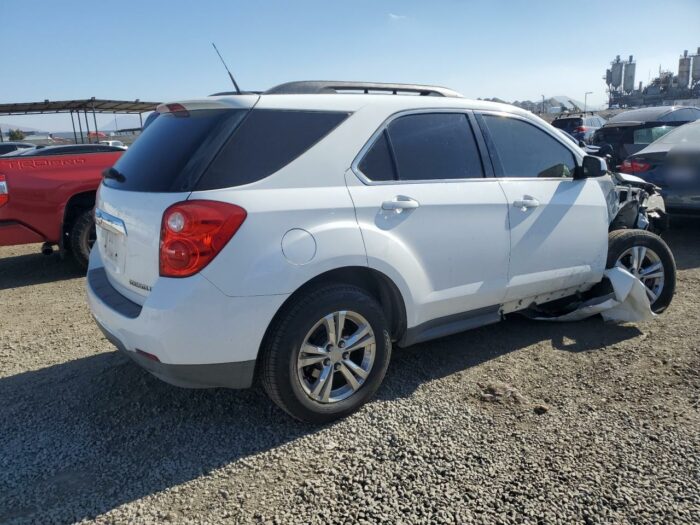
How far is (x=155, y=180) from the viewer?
2.76m

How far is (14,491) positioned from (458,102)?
10.6ft

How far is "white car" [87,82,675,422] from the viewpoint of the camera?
2.55 metres

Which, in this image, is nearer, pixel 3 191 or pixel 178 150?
pixel 178 150

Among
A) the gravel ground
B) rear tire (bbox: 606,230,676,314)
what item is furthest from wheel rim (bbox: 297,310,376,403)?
rear tire (bbox: 606,230,676,314)

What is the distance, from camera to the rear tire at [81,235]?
6070 mm

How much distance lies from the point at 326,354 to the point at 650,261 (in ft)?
10.2

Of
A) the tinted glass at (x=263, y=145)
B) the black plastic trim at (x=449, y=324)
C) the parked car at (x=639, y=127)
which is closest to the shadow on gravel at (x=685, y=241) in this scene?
the black plastic trim at (x=449, y=324)

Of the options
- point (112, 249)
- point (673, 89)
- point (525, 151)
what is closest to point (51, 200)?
point (112, 249)

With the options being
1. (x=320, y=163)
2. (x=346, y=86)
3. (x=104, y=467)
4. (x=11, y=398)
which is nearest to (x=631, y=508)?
(x=320, y=163)

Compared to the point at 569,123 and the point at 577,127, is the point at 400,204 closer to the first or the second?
the point at 577,127

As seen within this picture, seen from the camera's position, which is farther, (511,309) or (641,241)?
(641,241)

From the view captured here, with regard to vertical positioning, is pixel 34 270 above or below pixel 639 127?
below

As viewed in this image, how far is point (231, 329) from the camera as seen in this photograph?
2.57 metres

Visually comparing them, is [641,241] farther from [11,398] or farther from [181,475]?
[11,398]
